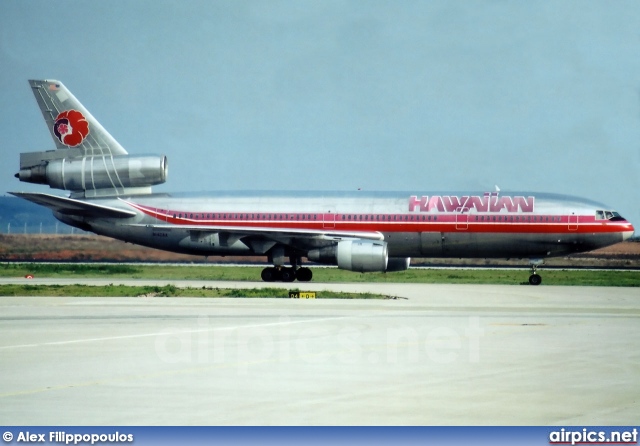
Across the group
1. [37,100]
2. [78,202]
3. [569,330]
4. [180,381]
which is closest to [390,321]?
[569,330]

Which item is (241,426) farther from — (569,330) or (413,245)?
(413,245)

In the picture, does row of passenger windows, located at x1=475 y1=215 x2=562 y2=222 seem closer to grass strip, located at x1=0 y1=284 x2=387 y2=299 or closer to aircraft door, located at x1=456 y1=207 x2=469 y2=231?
aircraft door, located at x1=456 y1=207 x2=469 y2=231

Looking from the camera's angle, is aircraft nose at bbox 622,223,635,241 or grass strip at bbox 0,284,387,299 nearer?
grass strip at bbox 0,284,387,299

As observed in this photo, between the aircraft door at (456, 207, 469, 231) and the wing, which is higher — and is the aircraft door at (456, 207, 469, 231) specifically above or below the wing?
above

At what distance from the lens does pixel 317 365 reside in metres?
17.1

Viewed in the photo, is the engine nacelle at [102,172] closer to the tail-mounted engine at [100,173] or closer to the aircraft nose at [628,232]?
the tail-mounted engine at [100,173]

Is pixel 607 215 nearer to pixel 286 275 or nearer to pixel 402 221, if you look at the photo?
pixel 402 221

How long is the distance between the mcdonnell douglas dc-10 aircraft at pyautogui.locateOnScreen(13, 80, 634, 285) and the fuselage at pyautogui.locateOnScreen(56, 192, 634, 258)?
0.16ft

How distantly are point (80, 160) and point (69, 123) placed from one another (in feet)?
6.74

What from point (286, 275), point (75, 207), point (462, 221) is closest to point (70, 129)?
point (75, 207)

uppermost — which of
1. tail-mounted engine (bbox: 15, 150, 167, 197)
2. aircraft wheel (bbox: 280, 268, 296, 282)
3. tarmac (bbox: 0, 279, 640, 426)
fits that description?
tail-mounted engine (bbox: 15, 150, 167, 197)

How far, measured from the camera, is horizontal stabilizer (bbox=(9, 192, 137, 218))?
48.4m

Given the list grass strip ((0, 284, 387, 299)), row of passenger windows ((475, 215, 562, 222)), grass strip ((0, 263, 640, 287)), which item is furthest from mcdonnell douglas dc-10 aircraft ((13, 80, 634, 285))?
grass strip ((0, 284, 387, 299))

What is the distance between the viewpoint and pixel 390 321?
25.6 metres
